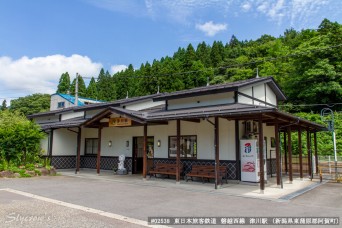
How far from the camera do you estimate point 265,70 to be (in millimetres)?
34250

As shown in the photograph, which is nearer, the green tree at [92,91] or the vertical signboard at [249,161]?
the vertical signboard at [249,161]

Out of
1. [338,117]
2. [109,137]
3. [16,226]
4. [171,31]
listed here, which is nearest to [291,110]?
[338,117]

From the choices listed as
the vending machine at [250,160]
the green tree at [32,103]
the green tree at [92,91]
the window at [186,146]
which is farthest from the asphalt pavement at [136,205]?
the green tree at [32,103]

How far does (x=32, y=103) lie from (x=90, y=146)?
40.7m

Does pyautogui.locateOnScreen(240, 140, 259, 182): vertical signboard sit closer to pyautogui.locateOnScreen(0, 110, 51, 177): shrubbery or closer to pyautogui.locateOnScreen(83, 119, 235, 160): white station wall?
pyautogui.locateOnScreen(83, 119, 235, 160): white station wall

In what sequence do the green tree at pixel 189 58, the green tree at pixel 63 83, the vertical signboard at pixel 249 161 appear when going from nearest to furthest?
the vertical signboard at pixel 249 161 < the green tree at pixel 189 58 < the green tree at pixel 63 83

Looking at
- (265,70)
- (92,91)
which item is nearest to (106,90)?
(92,91)

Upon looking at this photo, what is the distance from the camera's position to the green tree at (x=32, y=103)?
51.2 metres

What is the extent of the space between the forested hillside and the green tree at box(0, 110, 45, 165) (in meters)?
15.9

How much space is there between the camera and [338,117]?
2470cm

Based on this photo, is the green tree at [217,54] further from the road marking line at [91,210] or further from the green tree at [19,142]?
the road marking line at [91,210]

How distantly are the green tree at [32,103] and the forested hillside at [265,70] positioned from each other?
3.83m

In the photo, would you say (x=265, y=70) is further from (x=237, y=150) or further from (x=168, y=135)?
(x=237, y=150)

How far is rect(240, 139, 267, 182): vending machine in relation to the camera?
10.6 m
